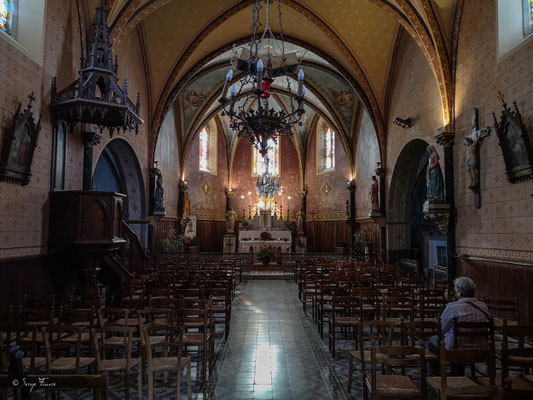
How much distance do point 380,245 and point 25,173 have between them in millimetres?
15885

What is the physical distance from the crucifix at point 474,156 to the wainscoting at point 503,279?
1.76 metres

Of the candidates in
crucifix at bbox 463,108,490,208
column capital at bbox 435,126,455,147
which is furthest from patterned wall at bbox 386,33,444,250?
crucifix at bbox 463,108,490,208

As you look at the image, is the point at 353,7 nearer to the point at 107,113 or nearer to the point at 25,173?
the point at 107,113

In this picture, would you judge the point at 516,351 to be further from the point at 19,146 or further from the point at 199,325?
the point at 19,146

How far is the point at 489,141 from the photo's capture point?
1069cm

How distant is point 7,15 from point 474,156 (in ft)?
39.5

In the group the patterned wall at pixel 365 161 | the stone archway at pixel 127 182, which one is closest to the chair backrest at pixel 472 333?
the stone archway at pixel 127 182

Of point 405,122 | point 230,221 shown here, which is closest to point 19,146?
point 405,122

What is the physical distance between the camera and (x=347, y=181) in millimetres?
27203

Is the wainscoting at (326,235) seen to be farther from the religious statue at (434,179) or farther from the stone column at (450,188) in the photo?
the religious statue at (434,179)

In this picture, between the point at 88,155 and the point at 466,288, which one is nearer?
the point at 466,288

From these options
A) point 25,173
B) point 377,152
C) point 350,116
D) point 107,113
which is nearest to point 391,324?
point 25,173

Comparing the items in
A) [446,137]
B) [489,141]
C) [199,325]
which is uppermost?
→ [446,137]

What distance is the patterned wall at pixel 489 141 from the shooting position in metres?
9.05
